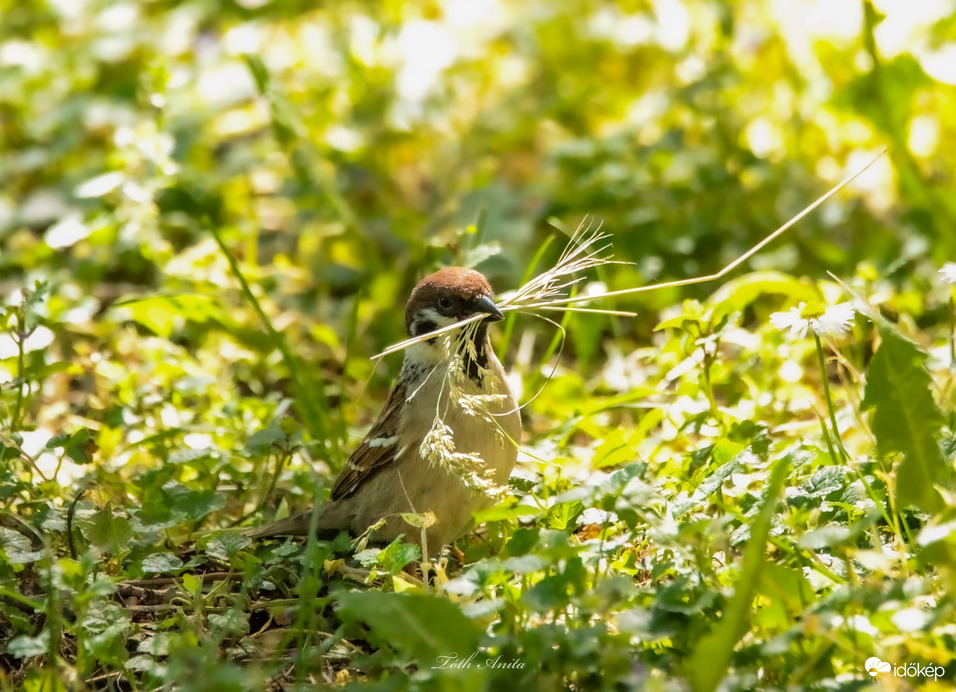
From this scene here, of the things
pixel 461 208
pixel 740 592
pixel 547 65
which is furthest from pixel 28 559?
pixel 547 65

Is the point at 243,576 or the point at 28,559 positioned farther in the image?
the point at 243,576

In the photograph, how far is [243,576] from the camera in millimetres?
3213

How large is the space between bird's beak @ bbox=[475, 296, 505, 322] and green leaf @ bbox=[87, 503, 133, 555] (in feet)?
4.06

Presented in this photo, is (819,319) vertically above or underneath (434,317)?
above

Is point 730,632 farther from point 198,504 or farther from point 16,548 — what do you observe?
point 16,548

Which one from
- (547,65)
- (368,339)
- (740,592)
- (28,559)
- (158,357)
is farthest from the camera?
(547,65)

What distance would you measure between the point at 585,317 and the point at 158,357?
5.81 feet

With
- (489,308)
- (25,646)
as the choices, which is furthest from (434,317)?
(25,646)

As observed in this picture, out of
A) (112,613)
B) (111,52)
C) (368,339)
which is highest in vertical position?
(111,52)

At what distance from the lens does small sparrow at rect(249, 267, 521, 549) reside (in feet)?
10.9

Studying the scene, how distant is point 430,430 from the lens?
11.1 ft

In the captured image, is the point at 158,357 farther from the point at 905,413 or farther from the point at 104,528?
the point at 905,413

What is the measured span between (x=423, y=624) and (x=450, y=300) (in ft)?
5.13

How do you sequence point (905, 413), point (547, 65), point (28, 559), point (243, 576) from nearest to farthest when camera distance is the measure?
1. point (905, 413)
2. point (28, 559)
3. point (243, 576)
4. point (547, 65)
